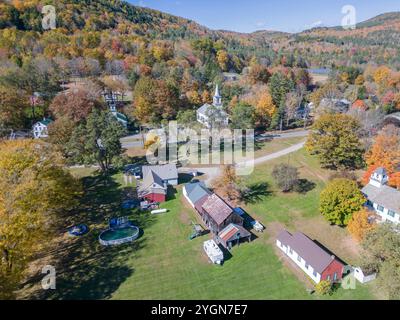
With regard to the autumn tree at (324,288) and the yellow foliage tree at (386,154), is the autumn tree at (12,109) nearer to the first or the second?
the autumn tree at (324,288)

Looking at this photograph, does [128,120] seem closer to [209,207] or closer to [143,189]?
[143,189]

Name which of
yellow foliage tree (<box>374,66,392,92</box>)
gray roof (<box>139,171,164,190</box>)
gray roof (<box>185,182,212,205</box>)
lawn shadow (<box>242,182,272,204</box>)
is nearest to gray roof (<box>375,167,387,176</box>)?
lawn shadow (<box>242,182,272,204</box>)

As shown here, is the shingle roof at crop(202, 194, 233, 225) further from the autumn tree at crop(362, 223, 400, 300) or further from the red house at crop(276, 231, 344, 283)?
the autumn tree at crop(362, 223, 400, 300)

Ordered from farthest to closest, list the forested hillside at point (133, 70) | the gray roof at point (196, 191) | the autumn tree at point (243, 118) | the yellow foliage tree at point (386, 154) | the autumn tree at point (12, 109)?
the forested hillside at point (133, 70), the autumn tree at point (243, 118), the autumn tree at point (12, 109), the yellow foliage tree at point (386, 154), the gray roof at point (196, 191)


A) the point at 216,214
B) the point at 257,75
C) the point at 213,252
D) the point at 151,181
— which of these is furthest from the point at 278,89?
the point at 213,252

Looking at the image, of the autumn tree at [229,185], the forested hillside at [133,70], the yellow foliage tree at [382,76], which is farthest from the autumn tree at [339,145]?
the yellow foliage tree at [382,76]

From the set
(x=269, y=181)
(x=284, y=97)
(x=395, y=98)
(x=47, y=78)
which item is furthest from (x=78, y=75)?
(x=395, y=98)
